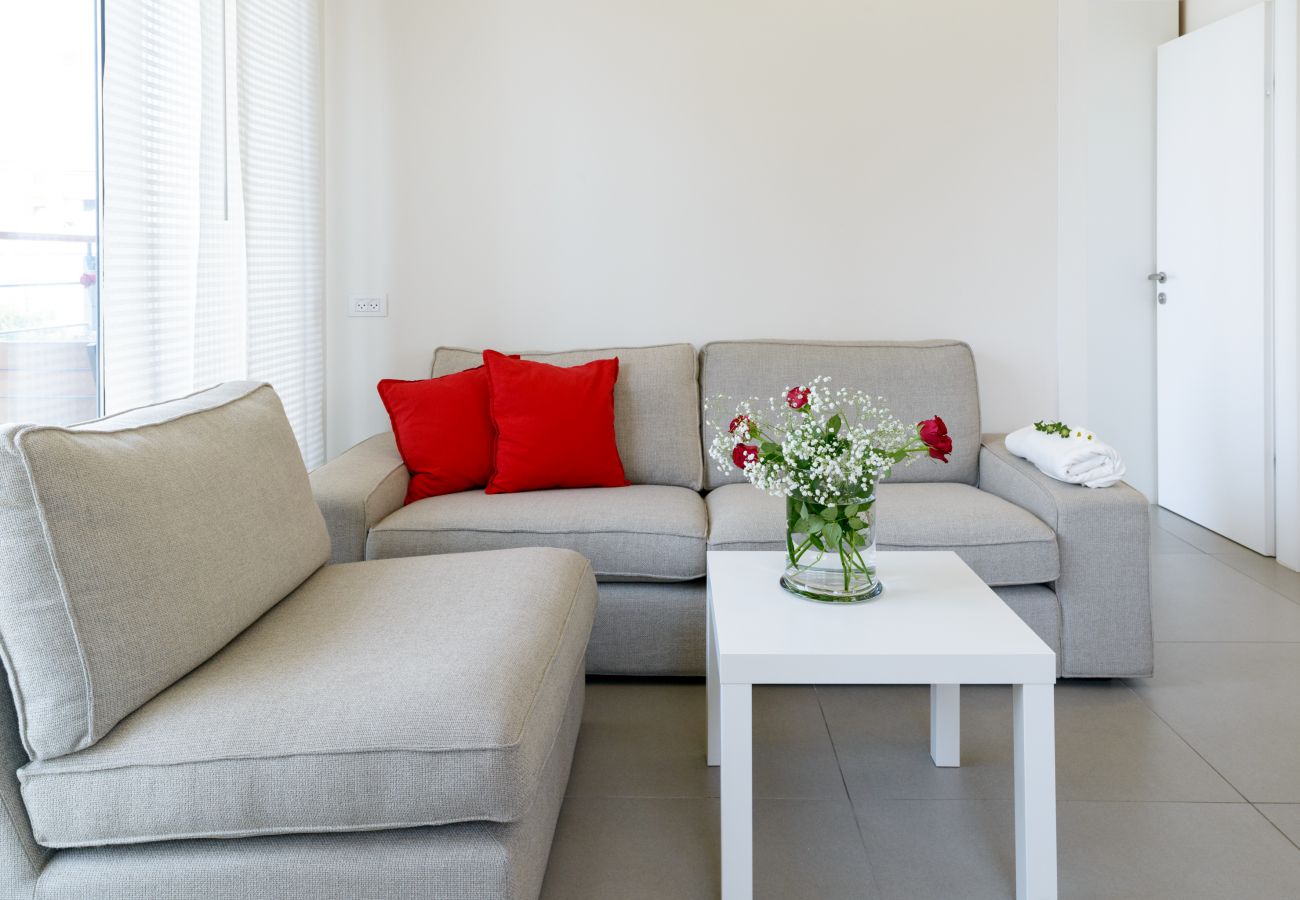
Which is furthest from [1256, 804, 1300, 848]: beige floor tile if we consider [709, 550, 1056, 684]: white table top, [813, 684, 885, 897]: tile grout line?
[813, 684, 885, 897]: tile grout line

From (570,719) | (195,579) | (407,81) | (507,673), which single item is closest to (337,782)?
(507,673)

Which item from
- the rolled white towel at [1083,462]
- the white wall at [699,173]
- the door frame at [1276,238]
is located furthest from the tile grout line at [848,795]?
the door frame at [1276,238]

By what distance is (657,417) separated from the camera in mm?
3531

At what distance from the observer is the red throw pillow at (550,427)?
3283 mm

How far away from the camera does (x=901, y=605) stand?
2.12 meters

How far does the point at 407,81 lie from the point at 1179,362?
3.41m

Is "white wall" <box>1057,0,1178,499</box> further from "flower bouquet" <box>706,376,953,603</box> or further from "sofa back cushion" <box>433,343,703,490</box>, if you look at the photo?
"flower bouquet" <box>706,376,953,603</box>

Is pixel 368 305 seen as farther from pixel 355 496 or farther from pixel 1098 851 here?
pixel 1098 851

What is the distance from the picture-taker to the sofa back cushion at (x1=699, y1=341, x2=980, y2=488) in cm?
356

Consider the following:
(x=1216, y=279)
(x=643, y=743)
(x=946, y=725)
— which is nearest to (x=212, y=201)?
(x=643, y=743)

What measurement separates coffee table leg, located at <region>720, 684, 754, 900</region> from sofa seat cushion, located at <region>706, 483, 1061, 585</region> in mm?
1095

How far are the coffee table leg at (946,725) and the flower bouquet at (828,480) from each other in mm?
394

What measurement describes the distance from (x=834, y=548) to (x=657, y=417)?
4.80 ft

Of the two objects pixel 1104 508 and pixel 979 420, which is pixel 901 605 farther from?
pixel 979 420
